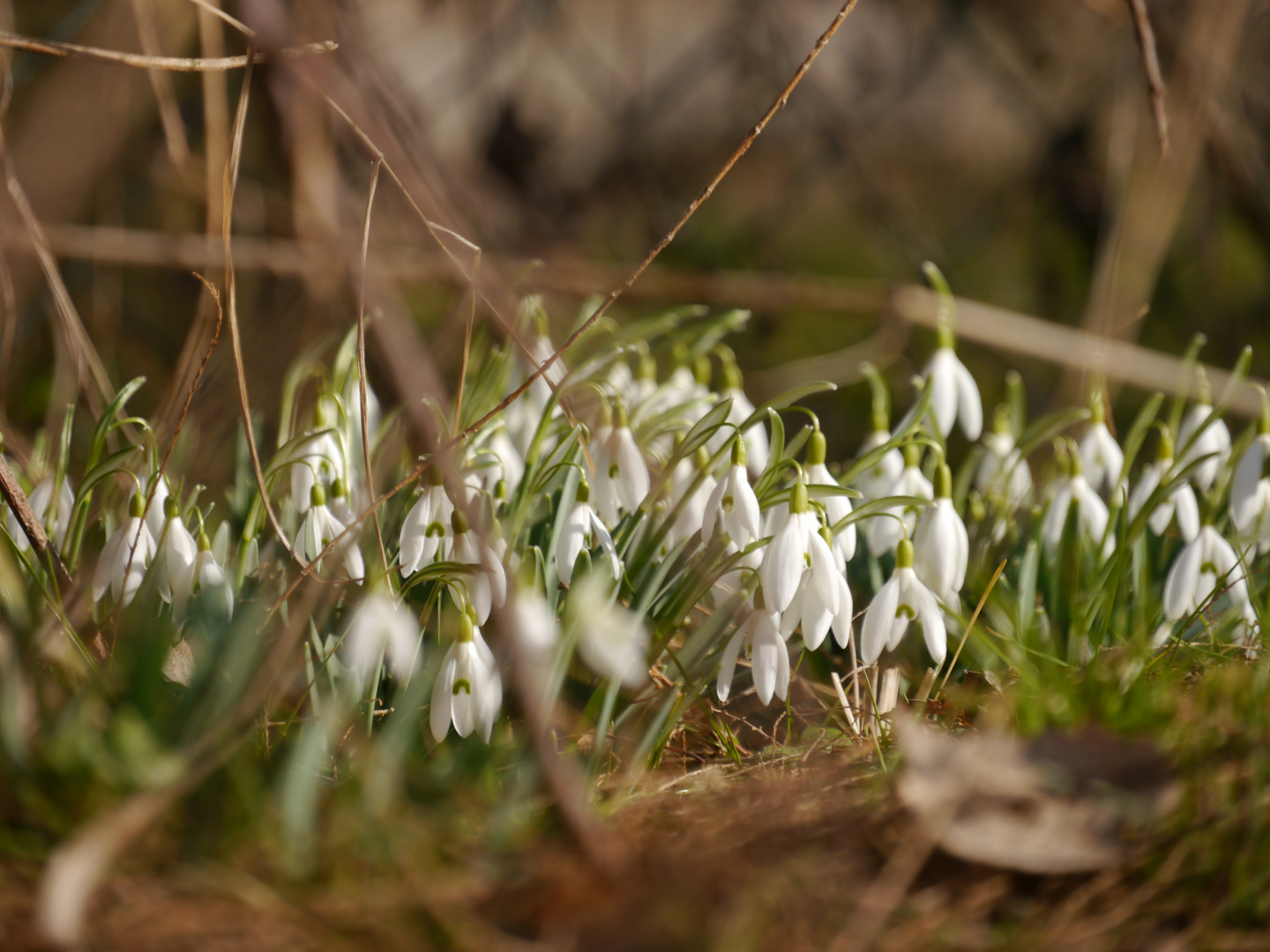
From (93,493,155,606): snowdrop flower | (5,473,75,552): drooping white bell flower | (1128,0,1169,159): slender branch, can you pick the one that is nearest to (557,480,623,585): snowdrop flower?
(93,493,155,606): snowdrop flower

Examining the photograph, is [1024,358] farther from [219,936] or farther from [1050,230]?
[219,936]

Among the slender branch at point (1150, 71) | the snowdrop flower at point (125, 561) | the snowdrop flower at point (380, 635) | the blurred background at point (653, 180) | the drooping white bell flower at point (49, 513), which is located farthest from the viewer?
the blurred background at point (653, 180)

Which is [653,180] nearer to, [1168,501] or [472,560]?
[1168,501]

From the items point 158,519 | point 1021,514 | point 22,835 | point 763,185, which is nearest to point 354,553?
point 158,519

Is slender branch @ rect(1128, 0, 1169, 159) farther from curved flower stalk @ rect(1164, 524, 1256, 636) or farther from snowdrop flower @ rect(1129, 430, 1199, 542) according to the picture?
curved flower stalk @ rect(1164, 524, 1256, 636)

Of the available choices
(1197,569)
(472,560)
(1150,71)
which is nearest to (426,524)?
(472,560)

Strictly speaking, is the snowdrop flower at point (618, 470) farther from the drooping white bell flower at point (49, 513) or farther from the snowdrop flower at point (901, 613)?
the drooping white bell flower at point (49, 513)

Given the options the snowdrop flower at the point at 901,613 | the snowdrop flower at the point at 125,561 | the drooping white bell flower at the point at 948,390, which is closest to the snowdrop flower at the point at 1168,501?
the drooping white bell flower at the point at 948,390
